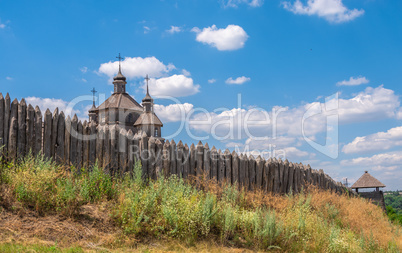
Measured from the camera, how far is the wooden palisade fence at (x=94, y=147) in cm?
887

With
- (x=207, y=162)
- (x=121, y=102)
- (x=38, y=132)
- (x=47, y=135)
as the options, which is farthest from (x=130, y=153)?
(x=121, y=102)

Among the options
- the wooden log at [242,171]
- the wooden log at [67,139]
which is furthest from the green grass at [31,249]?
the wooden log at [242,171]

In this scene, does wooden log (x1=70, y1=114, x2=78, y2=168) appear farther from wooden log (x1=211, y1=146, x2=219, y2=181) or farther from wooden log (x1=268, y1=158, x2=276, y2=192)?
wooden log (x1=268, y1=158, x2=276, y2=192)

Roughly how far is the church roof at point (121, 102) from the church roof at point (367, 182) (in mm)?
29241

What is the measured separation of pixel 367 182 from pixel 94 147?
73.0 feet

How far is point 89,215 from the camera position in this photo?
Result: 7.41 metres

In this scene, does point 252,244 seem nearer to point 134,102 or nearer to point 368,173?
point 368,173

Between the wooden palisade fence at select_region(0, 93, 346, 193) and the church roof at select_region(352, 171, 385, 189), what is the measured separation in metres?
17.9

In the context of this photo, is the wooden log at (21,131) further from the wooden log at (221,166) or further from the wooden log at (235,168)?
the wooden log at (235,168)

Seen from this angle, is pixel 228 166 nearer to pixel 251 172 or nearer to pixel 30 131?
pixel 251 172

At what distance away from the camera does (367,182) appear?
25719mm

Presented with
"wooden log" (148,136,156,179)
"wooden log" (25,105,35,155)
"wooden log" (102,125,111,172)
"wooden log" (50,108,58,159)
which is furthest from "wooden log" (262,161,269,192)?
"wooden log" (25,105,35,155)

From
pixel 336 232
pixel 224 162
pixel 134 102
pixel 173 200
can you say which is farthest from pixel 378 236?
pixel 134 102

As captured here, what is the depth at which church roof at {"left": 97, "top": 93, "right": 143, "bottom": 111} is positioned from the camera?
151 feet
